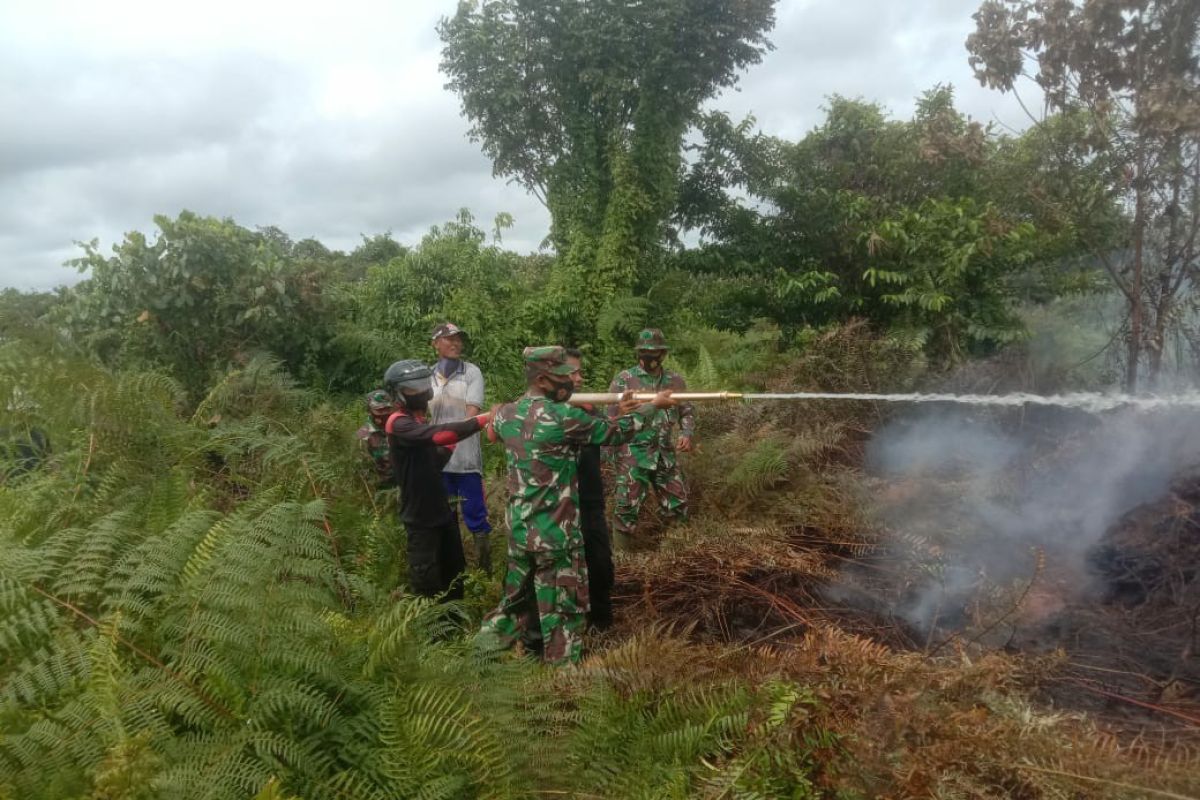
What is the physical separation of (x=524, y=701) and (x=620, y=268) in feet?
31.0

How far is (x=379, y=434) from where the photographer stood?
546 centimetres

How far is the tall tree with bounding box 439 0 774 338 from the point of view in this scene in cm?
1105

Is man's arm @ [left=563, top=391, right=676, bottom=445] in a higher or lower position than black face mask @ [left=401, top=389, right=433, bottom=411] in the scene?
lower

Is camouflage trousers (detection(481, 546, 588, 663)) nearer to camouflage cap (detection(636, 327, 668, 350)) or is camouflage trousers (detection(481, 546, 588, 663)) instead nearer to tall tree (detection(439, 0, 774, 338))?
A: camouflage cap (detection(636, 327, 668, 350))

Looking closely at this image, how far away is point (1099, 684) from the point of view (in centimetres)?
326

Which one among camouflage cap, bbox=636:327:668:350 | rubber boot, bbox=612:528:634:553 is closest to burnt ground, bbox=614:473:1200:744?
rubber boot, bbox=612:528:634:553

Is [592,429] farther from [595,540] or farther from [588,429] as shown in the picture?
[595,540]

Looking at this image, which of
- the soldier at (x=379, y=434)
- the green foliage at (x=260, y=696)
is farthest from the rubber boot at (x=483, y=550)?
the green foliage at (x=260, y=696)

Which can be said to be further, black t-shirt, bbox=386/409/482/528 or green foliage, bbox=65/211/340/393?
green foliage, bbox=65/211/340/393

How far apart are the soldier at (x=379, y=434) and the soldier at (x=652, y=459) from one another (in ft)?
6.36

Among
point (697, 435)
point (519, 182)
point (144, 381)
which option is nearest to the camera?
point (144, 381)

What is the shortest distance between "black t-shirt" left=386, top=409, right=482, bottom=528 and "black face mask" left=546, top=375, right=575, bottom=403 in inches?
23.7

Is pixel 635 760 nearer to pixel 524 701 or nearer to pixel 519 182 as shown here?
pixel 524 701

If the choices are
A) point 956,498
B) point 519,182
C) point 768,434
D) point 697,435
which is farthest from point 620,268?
point 956,498
